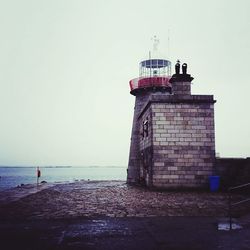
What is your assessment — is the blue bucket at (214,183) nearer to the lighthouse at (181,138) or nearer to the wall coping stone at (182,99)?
the lighthouse at (181,138)

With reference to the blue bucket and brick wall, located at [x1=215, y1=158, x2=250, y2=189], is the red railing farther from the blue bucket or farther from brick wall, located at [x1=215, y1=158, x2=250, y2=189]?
the blue bucket

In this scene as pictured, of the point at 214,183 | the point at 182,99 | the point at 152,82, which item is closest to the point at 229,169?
the point at 214,183

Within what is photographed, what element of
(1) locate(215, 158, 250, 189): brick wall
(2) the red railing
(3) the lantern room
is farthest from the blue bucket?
(3) the lantern room

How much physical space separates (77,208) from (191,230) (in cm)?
482

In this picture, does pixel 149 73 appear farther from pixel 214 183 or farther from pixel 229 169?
pixel 214 183

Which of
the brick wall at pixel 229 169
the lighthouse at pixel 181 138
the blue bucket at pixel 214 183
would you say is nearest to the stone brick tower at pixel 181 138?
the lighthouse at pixel 181 138

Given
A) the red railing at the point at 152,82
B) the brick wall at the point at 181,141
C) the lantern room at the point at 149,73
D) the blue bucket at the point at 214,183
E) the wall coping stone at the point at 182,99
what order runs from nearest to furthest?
the blue bucket at the point at 214,183 → the brick wall at the point at 181,141 → the wall coping stone at the point at 182,99 → the red railing at the point at 152,82 → the lantern room at the point at 149,73

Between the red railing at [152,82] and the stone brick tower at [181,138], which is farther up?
the red railing at [152,82]

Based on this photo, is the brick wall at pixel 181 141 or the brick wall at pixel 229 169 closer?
the brick wall at pixel 229 169

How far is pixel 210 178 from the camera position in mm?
17078

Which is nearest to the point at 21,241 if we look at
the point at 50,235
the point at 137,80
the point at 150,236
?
the point at 50,235

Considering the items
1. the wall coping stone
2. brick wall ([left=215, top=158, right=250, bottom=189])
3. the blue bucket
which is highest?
the wall coping stone

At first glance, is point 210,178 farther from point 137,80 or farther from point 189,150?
point 137,80

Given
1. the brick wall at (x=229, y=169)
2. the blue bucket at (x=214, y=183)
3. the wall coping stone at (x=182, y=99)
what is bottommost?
the blue bucket at (x=214, y=183)
